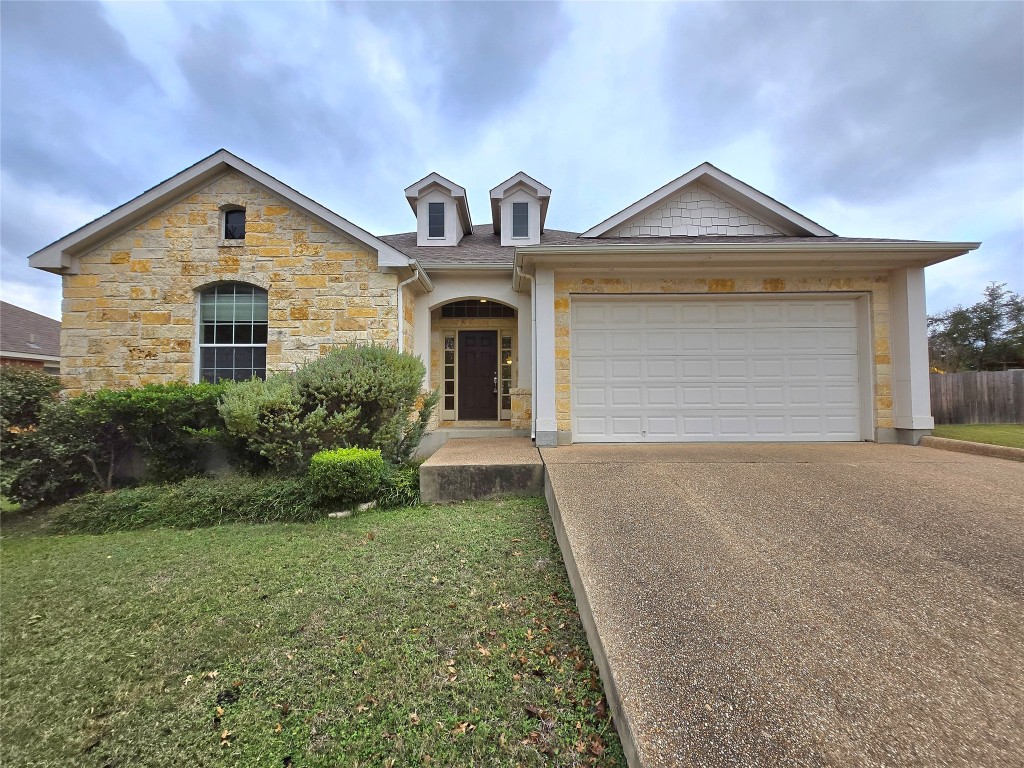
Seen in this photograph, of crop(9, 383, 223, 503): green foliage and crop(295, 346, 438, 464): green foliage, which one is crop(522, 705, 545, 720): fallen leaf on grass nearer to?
crop(295, 346, 438, 464): green foliage

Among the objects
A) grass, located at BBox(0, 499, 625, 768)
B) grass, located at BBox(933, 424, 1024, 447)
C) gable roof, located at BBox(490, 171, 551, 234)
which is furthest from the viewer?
gable roof, located at BBox(490, 171, 551, 234)

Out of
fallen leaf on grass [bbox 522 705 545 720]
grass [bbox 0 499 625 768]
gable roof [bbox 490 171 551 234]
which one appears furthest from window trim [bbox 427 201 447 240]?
fallen leaf on grass [bbox 522 705 545 720]

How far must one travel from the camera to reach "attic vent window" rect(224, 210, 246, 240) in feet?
24.8

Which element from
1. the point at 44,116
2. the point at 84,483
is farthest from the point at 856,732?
the point at 44,116

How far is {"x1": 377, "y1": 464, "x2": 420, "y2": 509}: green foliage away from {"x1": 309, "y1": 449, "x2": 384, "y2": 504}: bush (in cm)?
12

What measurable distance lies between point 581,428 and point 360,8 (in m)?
10.1

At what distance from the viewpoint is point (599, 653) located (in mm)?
1926

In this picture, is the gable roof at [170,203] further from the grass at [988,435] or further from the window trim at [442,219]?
the grass at [988,435]

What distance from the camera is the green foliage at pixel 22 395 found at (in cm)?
554

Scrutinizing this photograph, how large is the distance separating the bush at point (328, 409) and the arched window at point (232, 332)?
6.79ft

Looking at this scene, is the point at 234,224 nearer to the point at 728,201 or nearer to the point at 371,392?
the point at 371,392

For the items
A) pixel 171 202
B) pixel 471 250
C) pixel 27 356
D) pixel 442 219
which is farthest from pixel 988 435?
pixel 27 356

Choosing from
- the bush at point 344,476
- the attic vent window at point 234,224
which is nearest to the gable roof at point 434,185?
the attic vent window at point 234,224

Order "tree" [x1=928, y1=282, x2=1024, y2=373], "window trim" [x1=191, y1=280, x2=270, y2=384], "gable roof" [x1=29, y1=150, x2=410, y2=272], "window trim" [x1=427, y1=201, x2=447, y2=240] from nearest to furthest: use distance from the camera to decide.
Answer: "gable roof" [x1=29, y1=150, x2=410, y2=272] → "window trim" [x1=191, y1=280, x2=270, y2=384] → "window trim" [x1=427, y1=201, x2=447, y2=240] → "tree" [x1=928, y1=282, x2=1024, y2=373]
